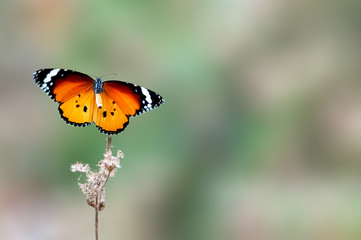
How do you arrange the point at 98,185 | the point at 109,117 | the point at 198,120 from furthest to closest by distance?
the point at 198,120 → the point at 109,117 → the point at 98,185

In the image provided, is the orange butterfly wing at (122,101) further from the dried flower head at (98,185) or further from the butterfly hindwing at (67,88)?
the dried flower head at (98,185)

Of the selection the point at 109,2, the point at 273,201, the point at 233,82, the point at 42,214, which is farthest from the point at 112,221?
the point at 109,2

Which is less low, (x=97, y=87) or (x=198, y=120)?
(x=198, y=120)

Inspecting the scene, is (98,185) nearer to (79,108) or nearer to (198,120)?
(79,108)

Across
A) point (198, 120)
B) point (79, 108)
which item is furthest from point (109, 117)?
point (198, 120)

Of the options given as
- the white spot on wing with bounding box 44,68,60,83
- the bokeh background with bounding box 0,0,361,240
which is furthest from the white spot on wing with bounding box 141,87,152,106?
the bokeh background with bounding box 0,0,361,240

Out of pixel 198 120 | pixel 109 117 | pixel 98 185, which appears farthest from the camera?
pixel 198 120

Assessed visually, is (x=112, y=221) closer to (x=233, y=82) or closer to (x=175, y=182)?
(x=175, y=182)
